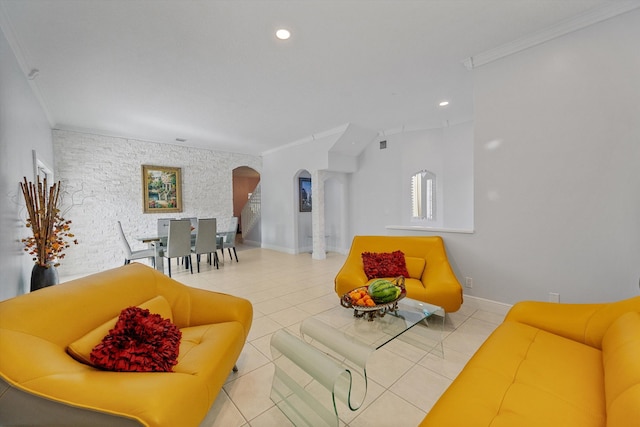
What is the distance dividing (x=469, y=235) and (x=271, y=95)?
10.8 feet

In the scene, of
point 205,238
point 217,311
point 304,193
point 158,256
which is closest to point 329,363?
point 217,311

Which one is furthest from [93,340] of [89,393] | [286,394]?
[286,394]

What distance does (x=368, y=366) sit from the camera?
2.05 m

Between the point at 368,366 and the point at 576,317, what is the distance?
142cm

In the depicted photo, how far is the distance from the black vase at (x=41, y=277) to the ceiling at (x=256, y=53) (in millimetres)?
2173

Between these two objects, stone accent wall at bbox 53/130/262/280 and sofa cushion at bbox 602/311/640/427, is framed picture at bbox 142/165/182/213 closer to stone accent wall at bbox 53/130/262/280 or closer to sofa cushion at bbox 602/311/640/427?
stone accent wall at bbox 53/130/262/280

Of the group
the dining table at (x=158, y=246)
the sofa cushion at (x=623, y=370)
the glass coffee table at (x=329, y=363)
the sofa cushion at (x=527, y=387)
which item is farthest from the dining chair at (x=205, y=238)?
the sofa cushion at (x=623, y=370)

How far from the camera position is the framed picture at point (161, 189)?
5.94 m

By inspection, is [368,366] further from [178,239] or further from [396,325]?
[178,239]

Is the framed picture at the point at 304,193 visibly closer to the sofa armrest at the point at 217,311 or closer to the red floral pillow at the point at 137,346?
the sofa armrest at the point at 217,311

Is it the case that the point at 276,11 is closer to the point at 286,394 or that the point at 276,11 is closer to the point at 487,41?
the point at 487,41

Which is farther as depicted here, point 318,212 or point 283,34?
point 318,212

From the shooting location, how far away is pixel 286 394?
Result: 5.46 feet

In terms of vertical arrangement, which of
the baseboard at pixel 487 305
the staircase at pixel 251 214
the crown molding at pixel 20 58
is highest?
the crown molding at pixel 20 58
